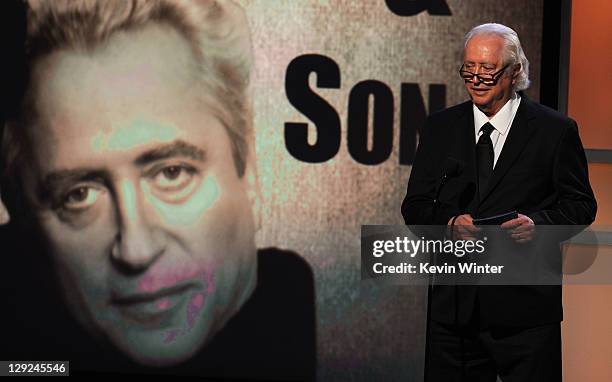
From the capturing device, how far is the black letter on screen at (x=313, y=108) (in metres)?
4.47

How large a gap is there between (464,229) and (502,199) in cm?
17

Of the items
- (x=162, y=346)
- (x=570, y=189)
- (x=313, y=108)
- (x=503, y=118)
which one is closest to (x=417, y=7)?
(x=313, y=108)

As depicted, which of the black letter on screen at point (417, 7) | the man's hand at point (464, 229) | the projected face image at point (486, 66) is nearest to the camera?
the man's hand at point (464, 229)

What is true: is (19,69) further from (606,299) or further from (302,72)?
(606,299)

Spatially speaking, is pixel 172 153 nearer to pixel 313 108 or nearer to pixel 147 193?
pixel 147 193

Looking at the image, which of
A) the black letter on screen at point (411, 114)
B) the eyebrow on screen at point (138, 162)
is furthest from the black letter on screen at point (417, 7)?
the eyebrow on screen at point (138, 162)

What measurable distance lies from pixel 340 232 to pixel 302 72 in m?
0.72

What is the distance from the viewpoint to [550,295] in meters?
2.38

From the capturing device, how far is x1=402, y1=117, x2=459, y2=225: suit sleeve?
2.36 meters

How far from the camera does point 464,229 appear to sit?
7.34 ft

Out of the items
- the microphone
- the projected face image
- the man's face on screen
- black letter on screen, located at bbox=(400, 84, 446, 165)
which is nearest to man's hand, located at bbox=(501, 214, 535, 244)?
the microphone

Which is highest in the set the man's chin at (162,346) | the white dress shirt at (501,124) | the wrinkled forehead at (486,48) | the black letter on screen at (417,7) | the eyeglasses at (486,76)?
the black letter on screen at (417,7)

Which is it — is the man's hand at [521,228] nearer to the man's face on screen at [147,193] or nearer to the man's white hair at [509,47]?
the man's white hair at [509,47]

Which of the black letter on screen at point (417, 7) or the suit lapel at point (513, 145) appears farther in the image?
the black letter on screen at point (417, 7)
